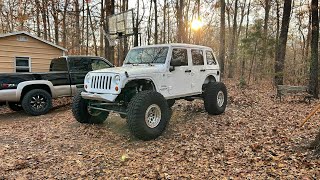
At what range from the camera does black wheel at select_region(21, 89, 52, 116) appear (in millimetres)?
8758

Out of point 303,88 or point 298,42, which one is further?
point 298,42

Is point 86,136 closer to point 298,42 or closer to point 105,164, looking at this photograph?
point 105,164

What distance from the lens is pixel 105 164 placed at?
15.1 feet

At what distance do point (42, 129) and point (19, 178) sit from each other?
10.3ft

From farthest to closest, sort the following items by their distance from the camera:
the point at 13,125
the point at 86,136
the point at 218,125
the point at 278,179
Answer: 1. the point at 13,125
2. the point at 218,125
3. the point at 86,136
4. the point at 278,179

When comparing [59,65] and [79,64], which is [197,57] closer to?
[79,64]

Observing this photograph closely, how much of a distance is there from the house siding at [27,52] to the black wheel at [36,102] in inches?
171

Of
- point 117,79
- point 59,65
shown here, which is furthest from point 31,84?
point 117,79

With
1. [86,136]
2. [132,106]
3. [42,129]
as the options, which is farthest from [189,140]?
[42,129]

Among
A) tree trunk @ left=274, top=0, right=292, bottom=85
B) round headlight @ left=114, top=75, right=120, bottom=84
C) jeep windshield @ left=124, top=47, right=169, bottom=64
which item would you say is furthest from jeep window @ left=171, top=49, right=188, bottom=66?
tree trunk @ left=274, top=0, right=292, bottom=85

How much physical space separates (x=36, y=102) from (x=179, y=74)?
5330 mm

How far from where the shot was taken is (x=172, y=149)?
524cm

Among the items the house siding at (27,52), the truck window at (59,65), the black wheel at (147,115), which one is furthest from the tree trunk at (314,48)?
the house siding at (27,52)

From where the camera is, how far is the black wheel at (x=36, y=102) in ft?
28.7
